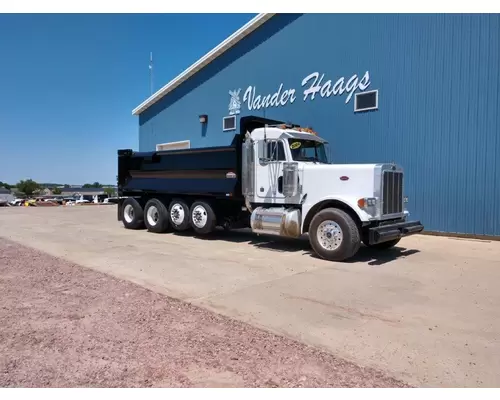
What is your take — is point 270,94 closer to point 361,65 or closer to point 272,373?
point 361,65

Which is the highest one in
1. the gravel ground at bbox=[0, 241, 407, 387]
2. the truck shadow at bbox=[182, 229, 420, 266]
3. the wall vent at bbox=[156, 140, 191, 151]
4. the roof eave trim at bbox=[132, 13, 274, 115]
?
the roof eave trim at bbox=[132, 13, 274, 115]

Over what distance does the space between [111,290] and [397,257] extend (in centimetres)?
559

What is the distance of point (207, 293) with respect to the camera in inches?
218

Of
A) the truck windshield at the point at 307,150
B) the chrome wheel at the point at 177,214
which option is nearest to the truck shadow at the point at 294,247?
the chrome wheel at the point at 177,214

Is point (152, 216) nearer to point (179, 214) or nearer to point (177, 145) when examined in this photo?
point (179, 214)

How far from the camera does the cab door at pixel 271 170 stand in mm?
9070

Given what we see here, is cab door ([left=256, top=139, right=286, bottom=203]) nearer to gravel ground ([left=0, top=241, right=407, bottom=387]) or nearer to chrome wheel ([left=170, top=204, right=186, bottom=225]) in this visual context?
chrome wheel ([left=170, top=204, right=186, bottom=225])

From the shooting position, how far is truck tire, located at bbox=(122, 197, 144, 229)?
497 inches

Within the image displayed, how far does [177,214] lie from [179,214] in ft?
0.30

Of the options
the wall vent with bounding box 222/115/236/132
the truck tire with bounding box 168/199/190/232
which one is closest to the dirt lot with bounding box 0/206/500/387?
the truck tire with bounding box 168/199/190/232

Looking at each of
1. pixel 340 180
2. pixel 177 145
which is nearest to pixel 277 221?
pixel 340 180

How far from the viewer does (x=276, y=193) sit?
9.20m

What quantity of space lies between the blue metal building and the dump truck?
2905 millimetres

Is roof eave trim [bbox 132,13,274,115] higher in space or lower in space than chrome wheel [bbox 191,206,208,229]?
higher
